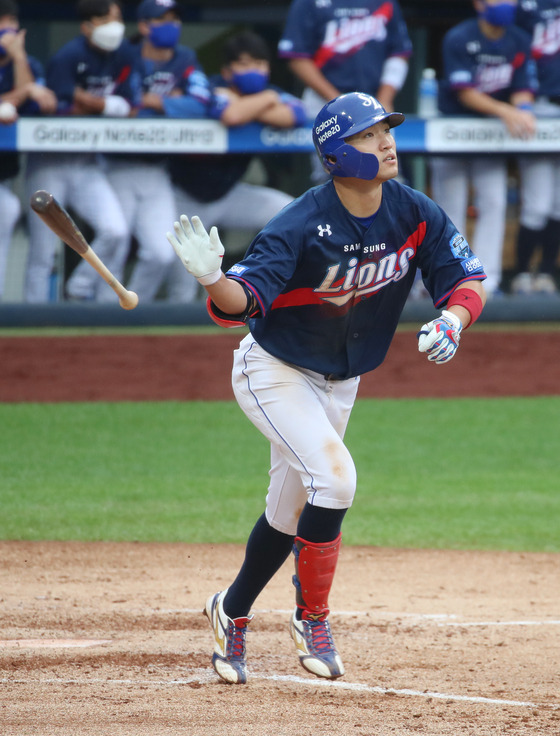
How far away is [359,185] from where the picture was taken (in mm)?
3393

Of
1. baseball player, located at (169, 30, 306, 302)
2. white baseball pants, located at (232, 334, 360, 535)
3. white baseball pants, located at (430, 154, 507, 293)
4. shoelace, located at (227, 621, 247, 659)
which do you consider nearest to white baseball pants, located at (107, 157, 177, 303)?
baseball player, located at (169, 30, 306, 302)

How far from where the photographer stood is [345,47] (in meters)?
8.35

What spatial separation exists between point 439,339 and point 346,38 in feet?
18.8

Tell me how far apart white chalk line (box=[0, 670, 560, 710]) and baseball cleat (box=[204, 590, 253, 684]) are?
0.06 m

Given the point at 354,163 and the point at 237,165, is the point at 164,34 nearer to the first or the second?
the point at 237,165

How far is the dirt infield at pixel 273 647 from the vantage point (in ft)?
10.1

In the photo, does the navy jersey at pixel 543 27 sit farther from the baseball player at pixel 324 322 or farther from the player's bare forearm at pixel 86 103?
the baseball player at pixel 324 322

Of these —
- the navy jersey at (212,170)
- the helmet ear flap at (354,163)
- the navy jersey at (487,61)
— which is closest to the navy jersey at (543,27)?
the navy jersey at (487,61)

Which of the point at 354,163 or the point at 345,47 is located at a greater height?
the point at 354,163

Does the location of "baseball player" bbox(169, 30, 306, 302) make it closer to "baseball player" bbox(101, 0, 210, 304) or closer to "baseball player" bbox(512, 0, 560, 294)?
"baseball player" bbox(101, 0, 210, 304)

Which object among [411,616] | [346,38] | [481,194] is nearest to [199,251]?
[411,616]

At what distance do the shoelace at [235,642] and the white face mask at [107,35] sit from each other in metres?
5.72

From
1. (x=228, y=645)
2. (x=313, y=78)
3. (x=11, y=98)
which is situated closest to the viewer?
(x=228, y=645)

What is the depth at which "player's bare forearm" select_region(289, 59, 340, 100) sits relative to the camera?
828cm
